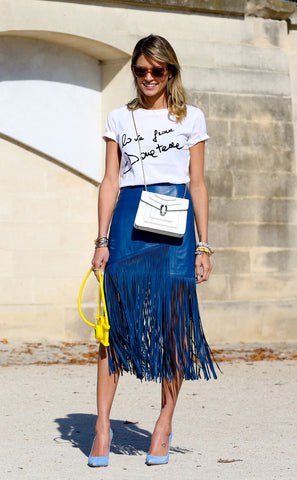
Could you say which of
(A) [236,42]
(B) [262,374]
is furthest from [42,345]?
(A) [236,42]

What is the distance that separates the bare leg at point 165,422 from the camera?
4027 mm

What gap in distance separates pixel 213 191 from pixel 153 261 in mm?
5519

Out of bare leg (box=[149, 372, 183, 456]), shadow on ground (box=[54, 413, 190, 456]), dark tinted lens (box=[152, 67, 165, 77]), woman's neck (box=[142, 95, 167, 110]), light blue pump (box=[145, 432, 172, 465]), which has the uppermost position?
dark tinted lens (box=[152, 67, 165, 77])

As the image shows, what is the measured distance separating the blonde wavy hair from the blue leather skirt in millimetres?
363

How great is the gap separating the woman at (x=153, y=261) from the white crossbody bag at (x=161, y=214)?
0.07 meters

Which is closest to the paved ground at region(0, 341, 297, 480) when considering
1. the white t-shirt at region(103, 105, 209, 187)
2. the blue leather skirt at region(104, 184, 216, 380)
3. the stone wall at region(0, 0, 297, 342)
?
the blue leather skirt at region(104, 184, 216, 380)

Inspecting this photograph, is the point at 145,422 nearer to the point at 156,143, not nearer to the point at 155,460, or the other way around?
the point at 155,460

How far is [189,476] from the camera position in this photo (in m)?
3.80

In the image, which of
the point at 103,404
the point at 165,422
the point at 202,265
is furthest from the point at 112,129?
the point at 165,422

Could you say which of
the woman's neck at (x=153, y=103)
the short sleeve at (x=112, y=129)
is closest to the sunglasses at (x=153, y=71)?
the woman's neck at (x=153, y=103)

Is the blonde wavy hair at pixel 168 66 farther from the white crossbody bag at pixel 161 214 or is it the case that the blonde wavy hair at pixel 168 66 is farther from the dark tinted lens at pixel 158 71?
the white crossbody bag at pixel 161 214

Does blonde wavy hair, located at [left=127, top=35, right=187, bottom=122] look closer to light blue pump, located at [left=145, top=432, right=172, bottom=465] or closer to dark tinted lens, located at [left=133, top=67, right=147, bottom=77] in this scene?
dark tinted lens, located at [left=133, top=67, right=147, bottom=77]

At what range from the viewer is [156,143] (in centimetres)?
403

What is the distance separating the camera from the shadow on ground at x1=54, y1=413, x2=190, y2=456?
4.39 metres
